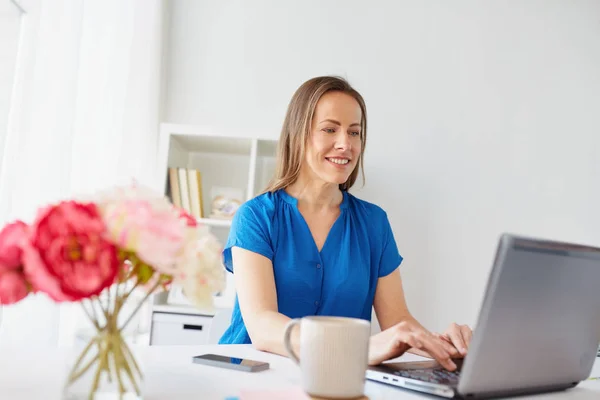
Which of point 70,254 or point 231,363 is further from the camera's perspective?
point 231,363

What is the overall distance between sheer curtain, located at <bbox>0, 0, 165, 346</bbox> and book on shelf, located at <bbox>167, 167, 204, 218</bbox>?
164 millimetres

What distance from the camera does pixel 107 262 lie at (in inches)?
24.8

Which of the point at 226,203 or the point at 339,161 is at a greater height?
the point at 339,161

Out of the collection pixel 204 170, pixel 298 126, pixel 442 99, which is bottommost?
pixel 204 170

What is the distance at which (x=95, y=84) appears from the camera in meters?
2.14

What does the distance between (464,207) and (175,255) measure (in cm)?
238

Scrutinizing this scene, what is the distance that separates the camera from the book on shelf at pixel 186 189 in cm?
244

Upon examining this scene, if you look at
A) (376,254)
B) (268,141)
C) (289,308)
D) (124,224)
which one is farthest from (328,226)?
(124,224)

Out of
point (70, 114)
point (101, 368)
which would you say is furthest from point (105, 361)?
point (70, 114)

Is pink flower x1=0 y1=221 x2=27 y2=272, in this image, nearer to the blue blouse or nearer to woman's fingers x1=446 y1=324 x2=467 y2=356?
woman's fingers x1=446 y1=324 x2=467 y2=356

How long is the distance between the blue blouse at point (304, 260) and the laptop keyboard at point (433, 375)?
67cm

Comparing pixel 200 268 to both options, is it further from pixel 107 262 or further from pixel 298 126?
pixel 298 126

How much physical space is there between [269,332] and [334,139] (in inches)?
28.7

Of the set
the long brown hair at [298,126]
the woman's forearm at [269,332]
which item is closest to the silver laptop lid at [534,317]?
the woman's forearm at [269,332]
